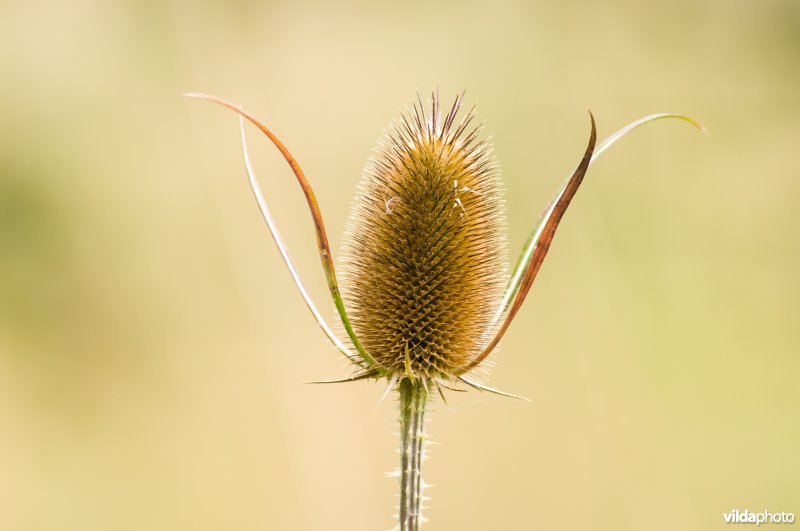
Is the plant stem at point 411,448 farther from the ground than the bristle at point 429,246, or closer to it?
closer to it

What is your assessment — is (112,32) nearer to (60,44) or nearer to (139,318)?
(60,44)

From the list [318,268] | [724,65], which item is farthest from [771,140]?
[318,268]

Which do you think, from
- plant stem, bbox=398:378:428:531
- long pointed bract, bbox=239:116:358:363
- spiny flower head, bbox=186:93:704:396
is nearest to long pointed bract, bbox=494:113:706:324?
spiny flower head, bbox=186:93:704:396

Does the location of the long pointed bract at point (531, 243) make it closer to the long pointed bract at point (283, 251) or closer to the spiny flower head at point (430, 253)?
the spiny flower head at point (430, 253)

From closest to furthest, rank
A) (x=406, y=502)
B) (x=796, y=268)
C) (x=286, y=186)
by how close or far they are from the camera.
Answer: (x=406, y=502), (x=286, y=186), (x=796, y=268)

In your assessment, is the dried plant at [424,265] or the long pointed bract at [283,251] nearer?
the long pointed bract at [283,251]

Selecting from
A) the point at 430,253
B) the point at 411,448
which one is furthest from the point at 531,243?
the point at 411,448

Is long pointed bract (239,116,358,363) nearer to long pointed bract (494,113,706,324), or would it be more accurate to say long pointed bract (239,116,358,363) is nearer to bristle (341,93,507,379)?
bristle (341,93,507,379)

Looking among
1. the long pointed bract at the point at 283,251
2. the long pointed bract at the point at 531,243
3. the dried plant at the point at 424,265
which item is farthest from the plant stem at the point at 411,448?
the long pointed bract at the point at 531,243
